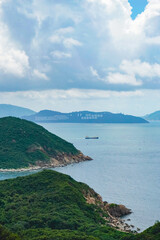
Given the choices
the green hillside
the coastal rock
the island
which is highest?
the island

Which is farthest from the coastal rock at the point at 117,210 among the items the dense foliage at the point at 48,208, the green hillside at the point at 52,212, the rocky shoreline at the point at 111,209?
the dense foliage at the point at 48,208

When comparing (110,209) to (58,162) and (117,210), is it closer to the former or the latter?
(117,210)

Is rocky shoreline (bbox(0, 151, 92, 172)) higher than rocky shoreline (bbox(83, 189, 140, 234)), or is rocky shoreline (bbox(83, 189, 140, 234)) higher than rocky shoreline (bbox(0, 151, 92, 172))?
rocky shoreline (bbox(0, 151, 92, 172))

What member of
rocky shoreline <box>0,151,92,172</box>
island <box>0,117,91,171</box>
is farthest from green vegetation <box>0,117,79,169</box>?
rocky shoreline <box>0,151,92,172</box>

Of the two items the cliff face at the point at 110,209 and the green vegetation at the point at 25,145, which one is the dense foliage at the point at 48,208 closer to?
the cliff face at the point at 110,209

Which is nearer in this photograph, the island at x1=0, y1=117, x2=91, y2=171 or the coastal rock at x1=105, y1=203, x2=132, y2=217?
the coastal rock at x1=105, y1=203, x2=132, y2=217

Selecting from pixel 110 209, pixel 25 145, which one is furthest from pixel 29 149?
pixel 110 209

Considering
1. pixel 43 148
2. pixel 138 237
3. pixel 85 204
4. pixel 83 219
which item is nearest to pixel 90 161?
pixel 43 148

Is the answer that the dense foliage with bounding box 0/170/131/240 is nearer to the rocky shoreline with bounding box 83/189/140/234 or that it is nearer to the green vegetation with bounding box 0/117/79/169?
the rocky shoreline with bounding box 83/189/140/234
